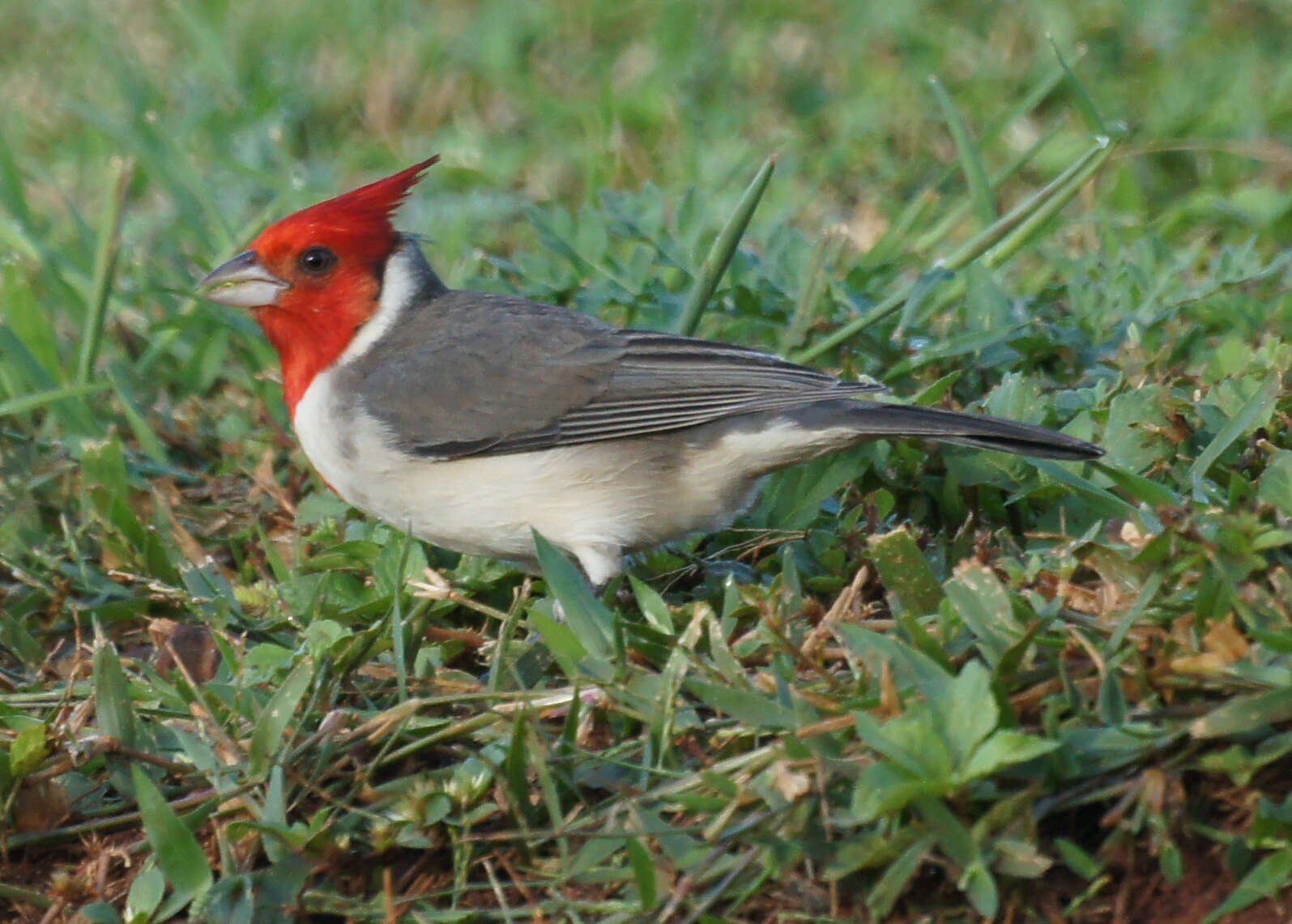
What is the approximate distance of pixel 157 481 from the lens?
15.6 feet

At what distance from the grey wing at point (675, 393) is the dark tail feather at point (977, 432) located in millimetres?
237

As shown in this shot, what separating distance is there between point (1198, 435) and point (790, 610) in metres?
1.09

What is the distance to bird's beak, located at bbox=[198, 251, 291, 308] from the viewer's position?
438 cm

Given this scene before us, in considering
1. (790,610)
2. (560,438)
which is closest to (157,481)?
(560,438)

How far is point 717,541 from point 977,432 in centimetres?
98

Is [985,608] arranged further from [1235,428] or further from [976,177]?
[976,177]

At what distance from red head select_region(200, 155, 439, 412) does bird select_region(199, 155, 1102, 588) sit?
0.12 meters

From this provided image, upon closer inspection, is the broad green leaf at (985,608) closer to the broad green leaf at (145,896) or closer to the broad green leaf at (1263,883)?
the broad green leaf at (1263,883)

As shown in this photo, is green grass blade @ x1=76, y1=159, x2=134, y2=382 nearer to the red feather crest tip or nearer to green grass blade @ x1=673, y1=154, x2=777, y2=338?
the red feather crest tip

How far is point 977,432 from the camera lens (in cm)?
343

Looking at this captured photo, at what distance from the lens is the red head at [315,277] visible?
172 inches

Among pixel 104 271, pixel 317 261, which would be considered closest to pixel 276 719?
pixel 317 261

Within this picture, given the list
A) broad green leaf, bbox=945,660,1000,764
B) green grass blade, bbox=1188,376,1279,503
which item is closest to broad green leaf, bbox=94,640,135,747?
broad green leaf, bbox=945,660,1000,764

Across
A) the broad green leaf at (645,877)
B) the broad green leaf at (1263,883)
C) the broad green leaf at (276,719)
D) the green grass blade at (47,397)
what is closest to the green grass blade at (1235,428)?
the broad green leaf at (1263,883)
